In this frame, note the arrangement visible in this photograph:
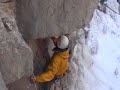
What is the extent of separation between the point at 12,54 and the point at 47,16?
108 cm

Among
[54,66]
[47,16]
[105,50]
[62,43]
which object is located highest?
[47,16]

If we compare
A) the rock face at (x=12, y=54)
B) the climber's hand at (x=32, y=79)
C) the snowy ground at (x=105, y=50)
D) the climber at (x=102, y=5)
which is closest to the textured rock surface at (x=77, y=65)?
the snowy ground at (x=105, y=50)

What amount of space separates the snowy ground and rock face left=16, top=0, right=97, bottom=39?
2.92 meters

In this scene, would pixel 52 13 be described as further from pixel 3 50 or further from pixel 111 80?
pixel 111 80

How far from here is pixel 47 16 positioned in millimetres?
5512

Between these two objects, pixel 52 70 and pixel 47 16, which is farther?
pixel 52 70

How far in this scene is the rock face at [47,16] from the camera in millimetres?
5398

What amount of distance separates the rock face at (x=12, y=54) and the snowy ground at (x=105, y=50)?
3.68 metres

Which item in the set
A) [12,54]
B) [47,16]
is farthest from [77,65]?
[12,54]

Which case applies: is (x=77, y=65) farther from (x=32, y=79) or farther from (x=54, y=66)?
(x=32, y=79)

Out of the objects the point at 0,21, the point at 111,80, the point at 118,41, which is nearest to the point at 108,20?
the point at 118,41

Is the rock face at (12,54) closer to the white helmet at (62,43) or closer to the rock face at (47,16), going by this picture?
the rock face at (47,16)

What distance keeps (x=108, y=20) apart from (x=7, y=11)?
619cm

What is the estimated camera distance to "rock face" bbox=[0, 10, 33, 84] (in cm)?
464
